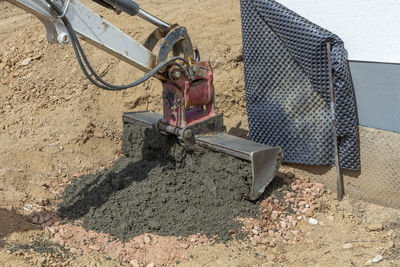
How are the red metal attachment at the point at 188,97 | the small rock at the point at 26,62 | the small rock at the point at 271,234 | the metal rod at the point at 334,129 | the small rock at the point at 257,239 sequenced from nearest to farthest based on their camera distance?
1. the small rock at the point at 257,239
2. the small rock at the point at 271,234
3. the metal rod at the point at 334,129
4. the red metal attachment at the point at 188,97
5. the small rock at the point at 26,62

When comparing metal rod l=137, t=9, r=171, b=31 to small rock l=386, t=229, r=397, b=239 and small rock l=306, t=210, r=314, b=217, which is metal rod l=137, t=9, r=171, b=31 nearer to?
small rock l=306, t=210, r=314, b=217

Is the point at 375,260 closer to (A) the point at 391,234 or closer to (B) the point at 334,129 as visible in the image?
(A) the point at 391,234

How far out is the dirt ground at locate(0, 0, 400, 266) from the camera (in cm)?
389

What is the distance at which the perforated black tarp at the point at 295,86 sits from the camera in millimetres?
4457

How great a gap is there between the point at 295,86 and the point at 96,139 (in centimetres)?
274

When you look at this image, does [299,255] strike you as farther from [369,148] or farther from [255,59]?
[255,59]

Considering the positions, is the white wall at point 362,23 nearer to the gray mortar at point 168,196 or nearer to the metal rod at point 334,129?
the metal rod at point 334,129

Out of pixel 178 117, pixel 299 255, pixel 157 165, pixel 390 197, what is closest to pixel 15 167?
pixel 157 165

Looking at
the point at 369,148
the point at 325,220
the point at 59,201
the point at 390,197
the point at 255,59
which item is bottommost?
the point at 59,201

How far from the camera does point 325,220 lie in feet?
14.7

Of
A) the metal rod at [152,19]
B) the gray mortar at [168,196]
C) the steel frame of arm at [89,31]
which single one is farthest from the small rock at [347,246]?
the metal rod at [152,19]

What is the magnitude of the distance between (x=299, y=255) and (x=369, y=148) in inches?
53.9

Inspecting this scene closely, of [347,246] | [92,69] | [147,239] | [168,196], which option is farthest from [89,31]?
[347,246]

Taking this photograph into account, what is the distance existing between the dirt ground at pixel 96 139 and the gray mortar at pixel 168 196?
287 millimetres
